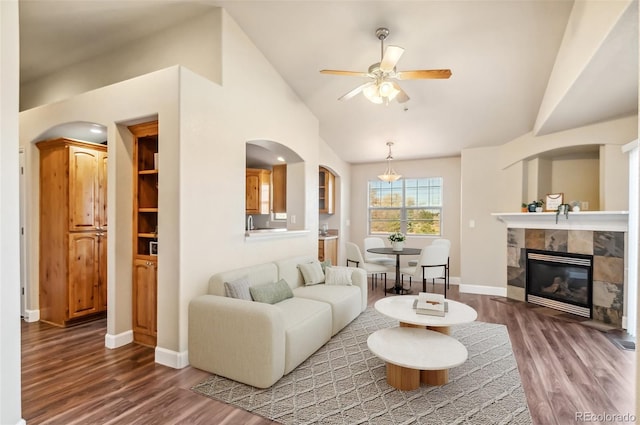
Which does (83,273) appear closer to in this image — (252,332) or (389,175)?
(252,332)

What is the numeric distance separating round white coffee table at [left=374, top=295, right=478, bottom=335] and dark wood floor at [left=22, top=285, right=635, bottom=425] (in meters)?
0.65

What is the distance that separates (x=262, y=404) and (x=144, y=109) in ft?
8.91

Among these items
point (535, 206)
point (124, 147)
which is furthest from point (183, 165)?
point (535, 206)

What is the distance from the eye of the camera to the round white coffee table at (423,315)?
271 cm

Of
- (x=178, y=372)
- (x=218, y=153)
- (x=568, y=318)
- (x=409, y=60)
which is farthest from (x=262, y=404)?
(x=568, y=318)

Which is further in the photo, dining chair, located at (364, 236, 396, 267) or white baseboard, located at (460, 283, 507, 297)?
dining chair, located at (364, 236, 396, 267)

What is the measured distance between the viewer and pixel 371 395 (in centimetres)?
244

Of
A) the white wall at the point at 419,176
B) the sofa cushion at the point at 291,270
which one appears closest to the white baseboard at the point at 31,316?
the sofa cushion at the point at 291,270

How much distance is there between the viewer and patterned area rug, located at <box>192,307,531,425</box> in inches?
86.2

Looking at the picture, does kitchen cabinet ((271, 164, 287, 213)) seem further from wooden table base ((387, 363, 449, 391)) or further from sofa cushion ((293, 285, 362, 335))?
wooden table base ((387, 363, 449, 391))

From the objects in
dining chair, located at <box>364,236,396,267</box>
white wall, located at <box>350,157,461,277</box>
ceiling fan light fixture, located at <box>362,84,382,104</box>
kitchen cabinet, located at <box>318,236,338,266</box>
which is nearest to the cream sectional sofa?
ceiling fan light fixture, located at <box>362,84,382,104</box>

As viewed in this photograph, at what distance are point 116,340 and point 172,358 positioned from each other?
0.80m

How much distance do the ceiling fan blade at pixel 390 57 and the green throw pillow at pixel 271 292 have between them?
7.67 feet

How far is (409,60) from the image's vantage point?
3867 millimetres
